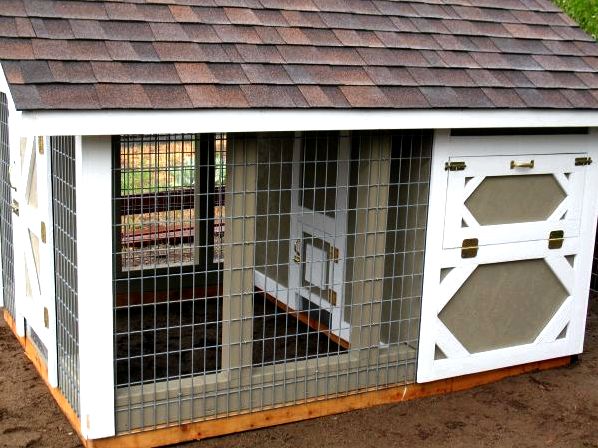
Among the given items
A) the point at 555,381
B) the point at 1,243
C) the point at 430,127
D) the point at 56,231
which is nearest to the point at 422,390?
the point at 555,381

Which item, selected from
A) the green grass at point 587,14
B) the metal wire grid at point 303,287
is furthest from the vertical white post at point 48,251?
the green grass at point 587,14

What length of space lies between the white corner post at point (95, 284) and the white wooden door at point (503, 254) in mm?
2093

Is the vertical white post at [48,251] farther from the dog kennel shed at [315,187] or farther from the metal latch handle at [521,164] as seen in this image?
the metal latch handle at [521,164]

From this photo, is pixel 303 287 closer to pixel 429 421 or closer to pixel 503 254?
pixel 429 421

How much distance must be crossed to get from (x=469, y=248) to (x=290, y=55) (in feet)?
5.84

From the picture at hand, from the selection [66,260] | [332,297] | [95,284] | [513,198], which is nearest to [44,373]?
[66,260]

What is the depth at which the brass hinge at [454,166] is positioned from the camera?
17.9ft

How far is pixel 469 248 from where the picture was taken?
224 inches

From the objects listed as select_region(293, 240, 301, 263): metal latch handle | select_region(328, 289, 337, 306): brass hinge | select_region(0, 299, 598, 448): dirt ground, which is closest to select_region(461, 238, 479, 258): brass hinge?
select_region(328, 289, 337, 306): brass hinge

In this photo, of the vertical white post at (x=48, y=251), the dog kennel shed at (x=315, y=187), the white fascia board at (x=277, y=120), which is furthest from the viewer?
the vertical white post at (x=48, y=251)

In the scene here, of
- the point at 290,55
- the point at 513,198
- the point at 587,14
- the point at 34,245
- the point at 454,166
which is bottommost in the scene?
the point at 34,245

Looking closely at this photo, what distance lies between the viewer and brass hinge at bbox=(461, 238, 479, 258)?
5.67m

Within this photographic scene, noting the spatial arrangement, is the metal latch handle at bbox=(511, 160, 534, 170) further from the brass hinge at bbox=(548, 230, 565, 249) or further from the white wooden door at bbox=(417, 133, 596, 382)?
the brass hinge at bbox=(548, 230, 565, 249)

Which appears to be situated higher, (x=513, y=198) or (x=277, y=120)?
(x=277, y=120)
